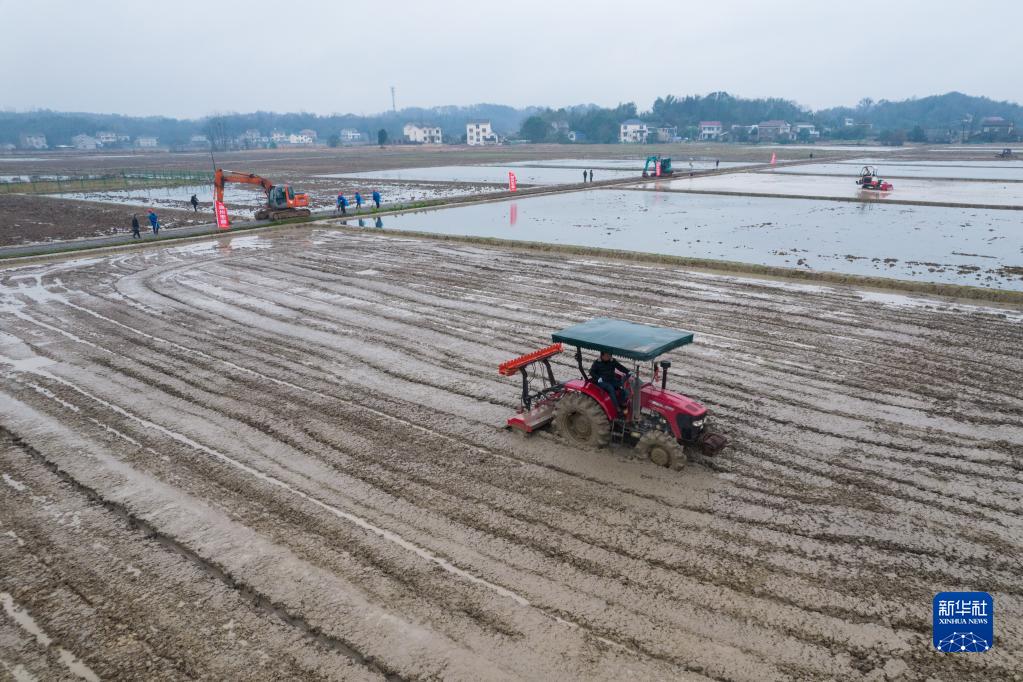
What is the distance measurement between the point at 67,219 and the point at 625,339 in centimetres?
3283

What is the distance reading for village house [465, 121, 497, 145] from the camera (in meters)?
142

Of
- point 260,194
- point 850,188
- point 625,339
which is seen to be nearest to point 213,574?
point 625,339

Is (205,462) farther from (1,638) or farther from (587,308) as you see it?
(587,308)

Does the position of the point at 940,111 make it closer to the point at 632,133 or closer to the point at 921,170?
the point at 632,133

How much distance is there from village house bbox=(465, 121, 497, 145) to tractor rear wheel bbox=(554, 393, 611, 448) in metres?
141

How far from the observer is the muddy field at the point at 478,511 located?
4.98 m

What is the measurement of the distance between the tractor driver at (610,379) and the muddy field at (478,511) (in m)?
0.73

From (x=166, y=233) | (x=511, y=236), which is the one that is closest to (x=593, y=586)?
(x=511, y=236)

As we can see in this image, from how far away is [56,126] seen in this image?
181500 millimetres

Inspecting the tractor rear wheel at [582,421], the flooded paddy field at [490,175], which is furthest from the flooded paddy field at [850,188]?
the tractor rear wheel at [582,421]

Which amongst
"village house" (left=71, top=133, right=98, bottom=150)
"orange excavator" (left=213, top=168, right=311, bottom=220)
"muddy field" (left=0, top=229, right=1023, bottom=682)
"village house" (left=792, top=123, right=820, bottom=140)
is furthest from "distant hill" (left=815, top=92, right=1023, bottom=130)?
"village house" (left=71, top=133, right=98, bottom=150)

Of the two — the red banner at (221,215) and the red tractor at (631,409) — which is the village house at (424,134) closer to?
the red banner at (221,215)

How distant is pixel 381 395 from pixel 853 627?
274 inches

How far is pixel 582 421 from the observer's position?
26.4ft
